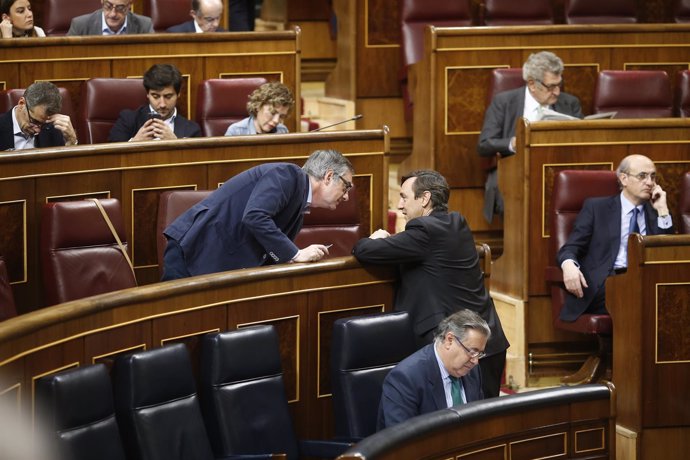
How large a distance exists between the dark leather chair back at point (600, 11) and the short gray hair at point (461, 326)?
163 cm

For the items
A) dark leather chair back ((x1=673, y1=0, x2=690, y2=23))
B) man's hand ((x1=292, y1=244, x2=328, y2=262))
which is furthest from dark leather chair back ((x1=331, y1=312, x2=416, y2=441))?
dark leather chair back ((x1=673, y1=0, x2=690, y2=23))

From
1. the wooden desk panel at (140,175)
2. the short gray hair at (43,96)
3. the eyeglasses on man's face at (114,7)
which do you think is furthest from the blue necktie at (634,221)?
the eyeglasses on man's face at (114,7)

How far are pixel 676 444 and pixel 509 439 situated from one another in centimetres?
56

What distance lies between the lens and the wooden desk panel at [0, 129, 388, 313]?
1958 mm

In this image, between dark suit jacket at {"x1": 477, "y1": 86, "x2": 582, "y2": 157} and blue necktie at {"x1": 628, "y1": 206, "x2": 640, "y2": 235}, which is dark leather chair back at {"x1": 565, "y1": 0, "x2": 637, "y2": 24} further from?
blue necktie at {"x1": 628, "y1": 206, "x2": 640, "y2": 235}

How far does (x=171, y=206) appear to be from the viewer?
207 cm

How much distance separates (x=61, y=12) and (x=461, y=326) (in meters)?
1.52

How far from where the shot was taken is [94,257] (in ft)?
6.34

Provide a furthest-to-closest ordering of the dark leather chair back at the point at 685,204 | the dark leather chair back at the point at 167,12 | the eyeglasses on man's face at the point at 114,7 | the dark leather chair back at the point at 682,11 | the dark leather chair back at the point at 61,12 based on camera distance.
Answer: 1. the dark leather chair back at the point at 682,11
2. the dark leather chair back at the point at 167,12
3. the dark leather chair back at the point at 61,12
4. the eyeglasses on man's face at the point at 114,7
5. the dark leather chair back at the point at 685,204

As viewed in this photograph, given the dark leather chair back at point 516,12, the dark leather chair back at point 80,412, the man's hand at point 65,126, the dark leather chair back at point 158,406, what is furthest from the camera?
the dark leather chair back at point 516,12

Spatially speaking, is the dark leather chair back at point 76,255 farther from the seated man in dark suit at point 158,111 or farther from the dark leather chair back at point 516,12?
the dark leather chair back at point 516,12

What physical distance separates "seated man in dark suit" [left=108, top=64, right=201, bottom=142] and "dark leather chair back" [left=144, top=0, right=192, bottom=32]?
675 mm

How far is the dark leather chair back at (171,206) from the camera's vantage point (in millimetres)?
2072

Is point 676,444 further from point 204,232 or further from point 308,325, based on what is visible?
point 204,232
